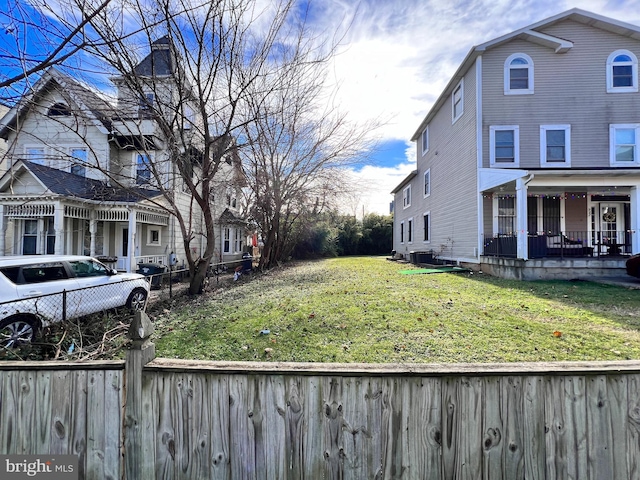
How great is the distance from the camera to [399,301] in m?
6.70

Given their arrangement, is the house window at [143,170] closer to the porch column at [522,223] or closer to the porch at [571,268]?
the porch column at [522,223]

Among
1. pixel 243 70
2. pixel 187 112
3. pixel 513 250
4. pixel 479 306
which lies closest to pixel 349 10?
pixel 243 70

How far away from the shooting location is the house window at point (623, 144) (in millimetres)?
12344

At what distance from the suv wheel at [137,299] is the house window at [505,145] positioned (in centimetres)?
1306

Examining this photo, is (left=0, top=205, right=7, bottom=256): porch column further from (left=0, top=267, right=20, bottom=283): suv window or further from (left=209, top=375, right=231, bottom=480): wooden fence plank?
(left=209, top=375, right=231, bottom=480): wooden fence plank

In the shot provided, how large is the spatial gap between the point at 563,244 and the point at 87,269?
45.8 ft

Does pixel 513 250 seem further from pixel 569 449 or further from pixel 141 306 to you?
pixel 141 306

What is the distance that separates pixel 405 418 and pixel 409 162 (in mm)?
23316

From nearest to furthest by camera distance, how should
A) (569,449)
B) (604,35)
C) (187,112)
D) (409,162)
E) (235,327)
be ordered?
(569,449) < (235,327) < (187,112) < (604,35) < (409,162)

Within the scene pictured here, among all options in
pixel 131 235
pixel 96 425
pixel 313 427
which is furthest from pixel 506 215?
pixel 131 235

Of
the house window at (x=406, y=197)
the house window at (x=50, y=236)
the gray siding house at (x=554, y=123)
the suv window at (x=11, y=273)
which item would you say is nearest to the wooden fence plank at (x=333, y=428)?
the suv window at (x=11, y=273)

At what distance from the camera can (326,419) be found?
1.74 m

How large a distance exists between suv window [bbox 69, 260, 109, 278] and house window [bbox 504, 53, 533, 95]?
15221 mm

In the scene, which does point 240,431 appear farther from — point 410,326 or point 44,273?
point 44,273
